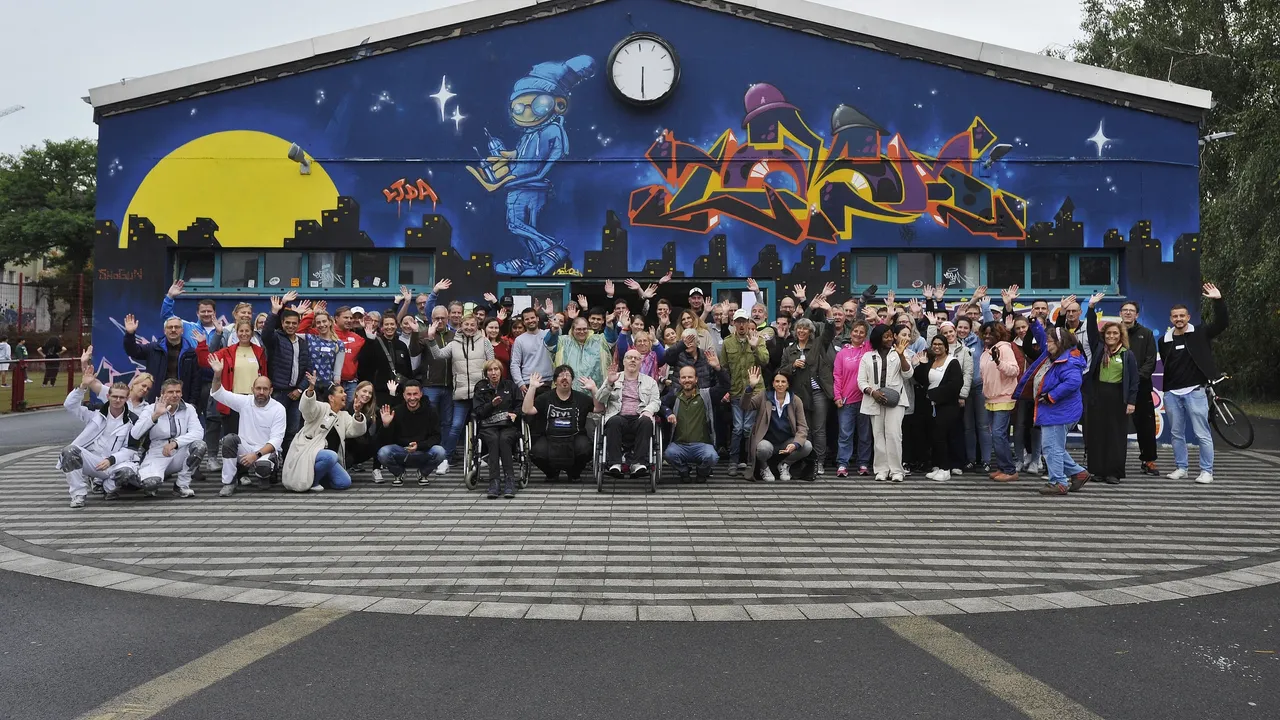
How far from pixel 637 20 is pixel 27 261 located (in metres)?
59.0

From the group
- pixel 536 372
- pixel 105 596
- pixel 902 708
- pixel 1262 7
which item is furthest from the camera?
pixel 1262 7

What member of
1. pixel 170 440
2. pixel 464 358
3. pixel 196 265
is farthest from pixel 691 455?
pixel 196 265

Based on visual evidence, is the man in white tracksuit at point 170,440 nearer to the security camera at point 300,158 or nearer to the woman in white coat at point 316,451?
the woman in white coat at point 316,451

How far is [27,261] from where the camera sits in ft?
197

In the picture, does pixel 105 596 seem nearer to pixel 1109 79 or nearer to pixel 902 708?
pixel 902 708

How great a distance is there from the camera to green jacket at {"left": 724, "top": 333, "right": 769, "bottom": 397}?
11.2 m

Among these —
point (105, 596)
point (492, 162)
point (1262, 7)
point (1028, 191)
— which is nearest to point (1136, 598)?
point (105, 596)

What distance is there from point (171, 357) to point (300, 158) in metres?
5.52

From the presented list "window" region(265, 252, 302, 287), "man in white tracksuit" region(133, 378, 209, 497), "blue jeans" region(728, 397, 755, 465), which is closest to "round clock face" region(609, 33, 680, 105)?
"window" region(265, 252, 302, 287)

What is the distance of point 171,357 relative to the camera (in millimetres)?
11141

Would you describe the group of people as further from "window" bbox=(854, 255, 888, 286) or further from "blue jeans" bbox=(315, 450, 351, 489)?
"window" bbox=(854, 255, 888, 286)

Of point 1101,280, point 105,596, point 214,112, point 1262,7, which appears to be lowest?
point 105,596

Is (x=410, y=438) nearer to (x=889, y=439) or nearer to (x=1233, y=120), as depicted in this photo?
(x=889, y=439)

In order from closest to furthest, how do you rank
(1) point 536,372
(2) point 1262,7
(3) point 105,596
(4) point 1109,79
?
(3) point 105,596, (1) point 536,372, (4) point 1109,79, (2) point 1262,7
